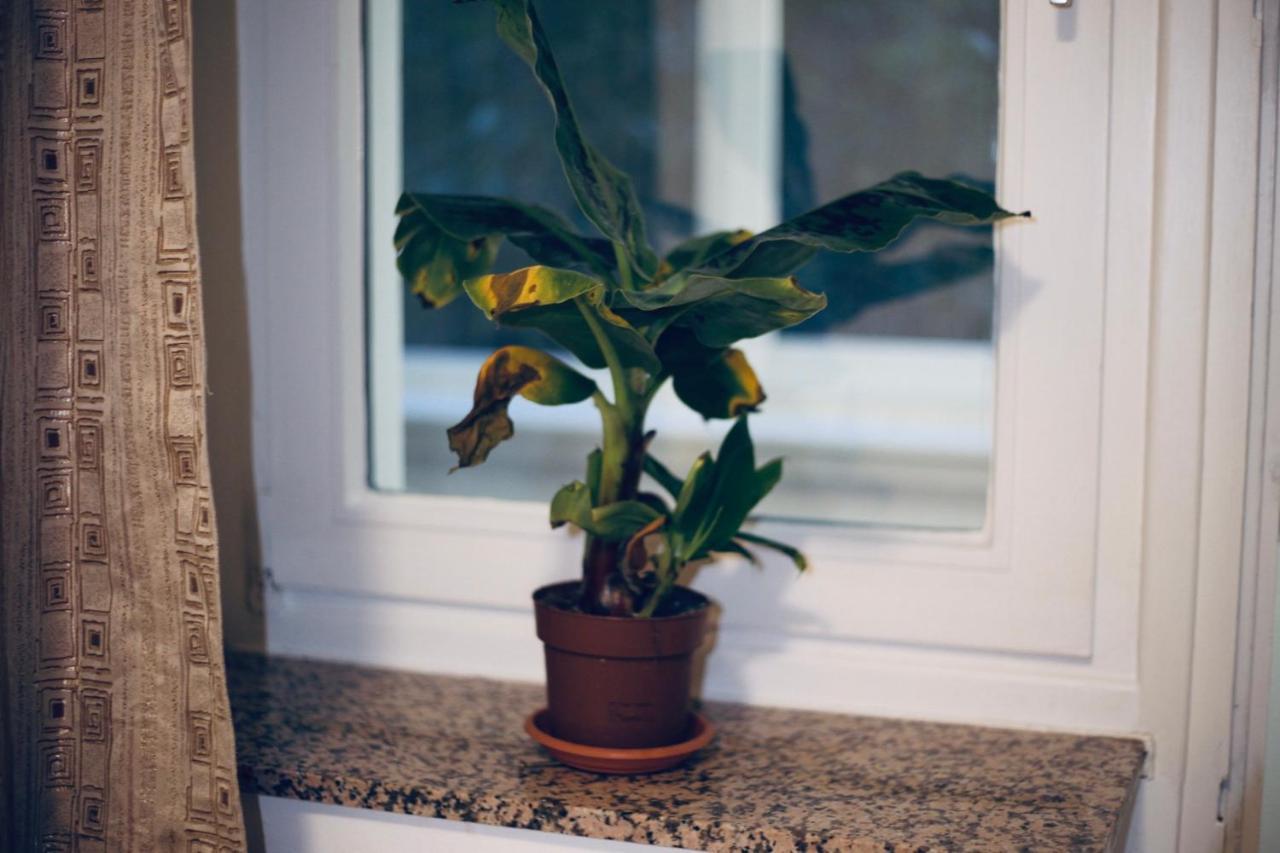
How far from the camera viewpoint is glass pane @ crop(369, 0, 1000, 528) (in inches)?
52.3

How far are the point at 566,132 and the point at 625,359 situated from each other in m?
0.18

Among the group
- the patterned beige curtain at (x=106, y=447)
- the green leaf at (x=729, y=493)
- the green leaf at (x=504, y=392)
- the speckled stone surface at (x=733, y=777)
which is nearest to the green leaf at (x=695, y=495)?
the green leaf at (x=729, y=493)

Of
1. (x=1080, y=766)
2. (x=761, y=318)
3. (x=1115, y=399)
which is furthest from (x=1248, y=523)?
(x=761, y=318)

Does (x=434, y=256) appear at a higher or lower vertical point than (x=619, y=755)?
higher

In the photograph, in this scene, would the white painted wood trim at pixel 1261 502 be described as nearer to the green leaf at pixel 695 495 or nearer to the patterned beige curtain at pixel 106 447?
the green leaf at pixel 695 495

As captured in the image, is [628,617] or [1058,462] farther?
[1058,462]

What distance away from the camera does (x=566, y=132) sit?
83 centimetres

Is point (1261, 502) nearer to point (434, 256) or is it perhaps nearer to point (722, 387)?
point (722, 387)

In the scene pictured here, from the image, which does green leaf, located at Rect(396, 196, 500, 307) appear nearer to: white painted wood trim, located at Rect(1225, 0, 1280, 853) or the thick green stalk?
the thick green stalk

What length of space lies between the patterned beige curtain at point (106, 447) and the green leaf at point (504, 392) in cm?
21

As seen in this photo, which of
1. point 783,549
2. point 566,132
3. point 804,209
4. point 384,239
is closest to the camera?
point 566,132

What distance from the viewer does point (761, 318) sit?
839 mm

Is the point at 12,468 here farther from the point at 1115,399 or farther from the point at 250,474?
the point at 1115,399

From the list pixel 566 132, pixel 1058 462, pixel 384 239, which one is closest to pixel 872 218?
pixel 566 132
